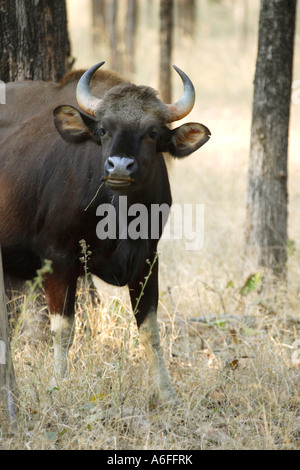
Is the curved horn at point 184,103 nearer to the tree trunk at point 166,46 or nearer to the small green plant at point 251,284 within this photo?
the small green plant at point 251,284

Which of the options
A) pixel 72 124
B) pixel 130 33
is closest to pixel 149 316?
pixel 72 124

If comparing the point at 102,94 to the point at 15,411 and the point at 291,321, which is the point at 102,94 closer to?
the point at 15,411

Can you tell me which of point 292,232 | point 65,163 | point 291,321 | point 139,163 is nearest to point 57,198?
point 65,163

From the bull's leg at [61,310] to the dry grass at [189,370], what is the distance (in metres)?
0.14

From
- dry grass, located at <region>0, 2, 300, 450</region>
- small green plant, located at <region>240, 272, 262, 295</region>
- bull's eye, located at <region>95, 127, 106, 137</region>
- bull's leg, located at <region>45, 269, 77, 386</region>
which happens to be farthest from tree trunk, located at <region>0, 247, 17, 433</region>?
small green plant, located at <region>240, 272, 262, 295</region>

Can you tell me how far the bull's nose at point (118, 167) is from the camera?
3.89m

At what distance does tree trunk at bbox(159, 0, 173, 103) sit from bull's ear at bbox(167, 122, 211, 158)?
7004 mm

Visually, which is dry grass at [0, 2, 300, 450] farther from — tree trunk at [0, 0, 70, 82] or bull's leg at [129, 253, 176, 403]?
tree trunk at [0, 0, 70, 82]

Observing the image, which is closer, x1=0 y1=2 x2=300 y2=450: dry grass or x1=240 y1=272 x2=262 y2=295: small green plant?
x1=0 y1=2 x2=300 y2=450: dry grass

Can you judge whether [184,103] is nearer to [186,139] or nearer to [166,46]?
[186,139]

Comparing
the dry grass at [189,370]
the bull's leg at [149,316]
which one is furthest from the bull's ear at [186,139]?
the dry grass at [189,370]

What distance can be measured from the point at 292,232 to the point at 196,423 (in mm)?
5032

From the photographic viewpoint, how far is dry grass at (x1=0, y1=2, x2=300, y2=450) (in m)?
3.77

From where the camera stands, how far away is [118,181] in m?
3.96
